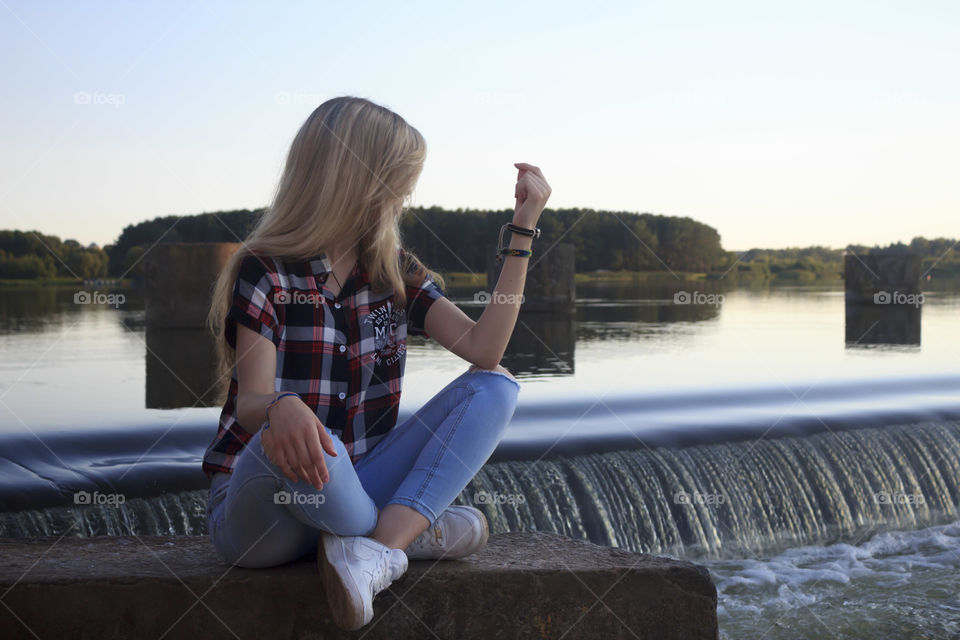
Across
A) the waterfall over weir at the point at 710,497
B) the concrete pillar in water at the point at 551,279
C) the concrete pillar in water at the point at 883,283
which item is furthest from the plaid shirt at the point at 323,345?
the concrete pillar in water at the point at 883,283

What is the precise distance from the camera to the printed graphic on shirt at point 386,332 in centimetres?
274

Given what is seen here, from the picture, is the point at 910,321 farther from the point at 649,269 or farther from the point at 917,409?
the point at 649,269

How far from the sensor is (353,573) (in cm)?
230

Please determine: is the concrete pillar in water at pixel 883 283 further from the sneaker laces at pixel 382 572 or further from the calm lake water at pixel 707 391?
the sneaker laces at pixel 382 572

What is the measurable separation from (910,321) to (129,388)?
46.7ft

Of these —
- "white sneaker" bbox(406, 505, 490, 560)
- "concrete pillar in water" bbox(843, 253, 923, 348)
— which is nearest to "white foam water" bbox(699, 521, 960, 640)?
"white sneaker" bbox(406, 505, 490, 560)

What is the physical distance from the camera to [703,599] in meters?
2.84

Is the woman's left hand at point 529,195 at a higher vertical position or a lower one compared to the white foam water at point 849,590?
higher

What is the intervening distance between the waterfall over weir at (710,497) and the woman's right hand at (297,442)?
2.83 m

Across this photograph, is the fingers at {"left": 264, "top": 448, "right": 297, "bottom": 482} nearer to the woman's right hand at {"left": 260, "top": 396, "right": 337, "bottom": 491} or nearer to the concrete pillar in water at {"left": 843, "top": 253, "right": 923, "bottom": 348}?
the woman's right hand at {"left": 260, "top": 396, "right": 337, "bottom": 491}

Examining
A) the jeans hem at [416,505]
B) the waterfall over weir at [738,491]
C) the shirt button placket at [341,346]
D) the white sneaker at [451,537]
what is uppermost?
the shirt button placket at [341,346]

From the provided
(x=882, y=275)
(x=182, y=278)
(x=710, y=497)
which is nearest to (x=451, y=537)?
(x=710, y=497)

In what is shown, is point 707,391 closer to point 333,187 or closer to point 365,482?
point 365,482

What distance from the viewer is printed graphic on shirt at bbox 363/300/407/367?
2.74 m
